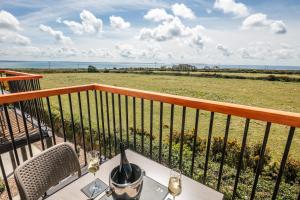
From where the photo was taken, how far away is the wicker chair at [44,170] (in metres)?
1.00

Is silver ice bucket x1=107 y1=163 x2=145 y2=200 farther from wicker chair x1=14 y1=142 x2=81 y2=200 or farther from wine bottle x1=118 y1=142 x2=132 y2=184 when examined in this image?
wicker chair x1=14 y1=142 x2=81 y2=200

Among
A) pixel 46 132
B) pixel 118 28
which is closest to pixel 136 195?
pixel 46 132

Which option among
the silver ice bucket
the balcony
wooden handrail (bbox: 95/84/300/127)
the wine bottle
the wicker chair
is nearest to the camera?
the silver ice bucket

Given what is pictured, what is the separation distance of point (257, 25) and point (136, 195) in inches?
589

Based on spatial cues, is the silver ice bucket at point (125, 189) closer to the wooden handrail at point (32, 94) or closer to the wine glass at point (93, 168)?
the wine glass at point (93, 168)

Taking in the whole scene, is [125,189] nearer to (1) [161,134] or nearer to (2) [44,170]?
(2) [44,170]

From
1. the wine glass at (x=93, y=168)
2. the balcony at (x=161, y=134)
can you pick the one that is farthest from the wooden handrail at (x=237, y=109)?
the wine glass at (x=93, y=168)

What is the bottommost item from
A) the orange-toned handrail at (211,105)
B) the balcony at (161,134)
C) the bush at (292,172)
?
the bush at (292,172)

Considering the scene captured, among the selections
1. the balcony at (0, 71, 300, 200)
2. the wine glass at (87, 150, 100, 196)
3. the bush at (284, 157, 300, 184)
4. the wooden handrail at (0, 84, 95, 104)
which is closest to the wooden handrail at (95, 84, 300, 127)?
the balcony at (0, 71, 300, 200)

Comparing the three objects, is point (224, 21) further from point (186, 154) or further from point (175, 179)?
point (175, 179)

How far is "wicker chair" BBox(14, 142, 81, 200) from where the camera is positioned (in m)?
1.00

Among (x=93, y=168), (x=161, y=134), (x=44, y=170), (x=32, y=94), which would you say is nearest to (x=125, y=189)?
(x=93, y=168)

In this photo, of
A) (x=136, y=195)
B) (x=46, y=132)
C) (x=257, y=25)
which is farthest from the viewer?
(x=257, y=25)

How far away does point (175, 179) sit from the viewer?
860mm
